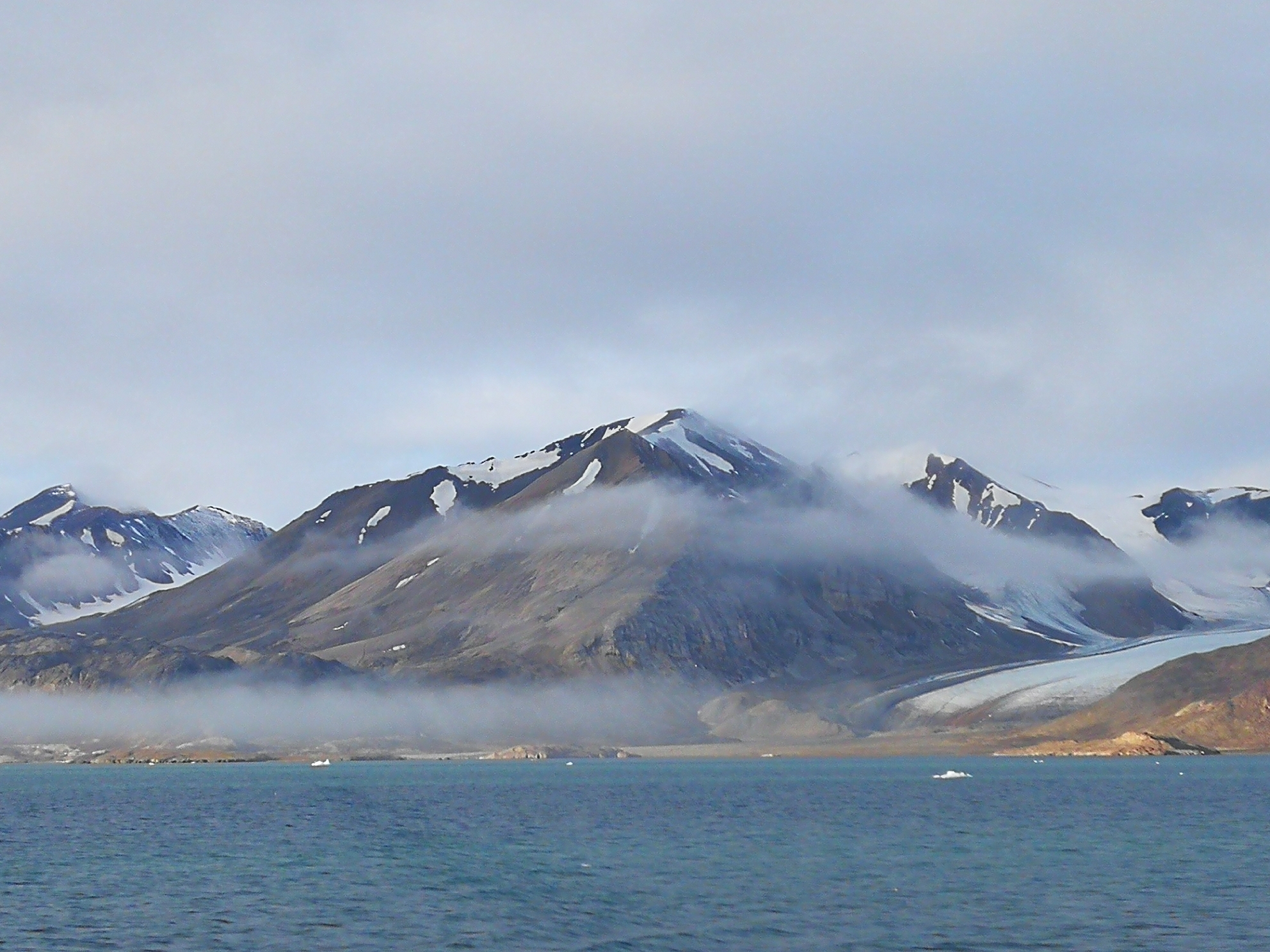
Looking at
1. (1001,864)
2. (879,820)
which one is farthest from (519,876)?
(879,820)

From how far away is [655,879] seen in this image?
88.6 m

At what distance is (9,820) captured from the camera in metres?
154

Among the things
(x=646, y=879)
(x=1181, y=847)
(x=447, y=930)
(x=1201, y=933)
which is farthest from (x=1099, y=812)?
(x=447, y=930)

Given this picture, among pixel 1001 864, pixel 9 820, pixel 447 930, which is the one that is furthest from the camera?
pixel 9 820

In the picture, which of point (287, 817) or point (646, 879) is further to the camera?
point (287, 817)

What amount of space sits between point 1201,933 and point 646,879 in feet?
109

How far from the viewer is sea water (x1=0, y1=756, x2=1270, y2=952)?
6825cm

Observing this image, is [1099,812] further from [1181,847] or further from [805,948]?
[805,948]

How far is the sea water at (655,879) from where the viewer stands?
68250 millimetres

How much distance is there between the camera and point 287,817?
154 metres

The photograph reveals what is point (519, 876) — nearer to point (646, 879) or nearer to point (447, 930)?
point (646, 879)

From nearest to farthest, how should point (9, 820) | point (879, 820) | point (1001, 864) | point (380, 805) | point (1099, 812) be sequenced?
point (1001, 864)
point (879, 820)
point (1099, 812)
point (9, 820)
point (380, 805)

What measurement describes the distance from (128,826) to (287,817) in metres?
18.6

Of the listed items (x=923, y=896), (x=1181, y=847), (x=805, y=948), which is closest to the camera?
(x=805, y=948)
